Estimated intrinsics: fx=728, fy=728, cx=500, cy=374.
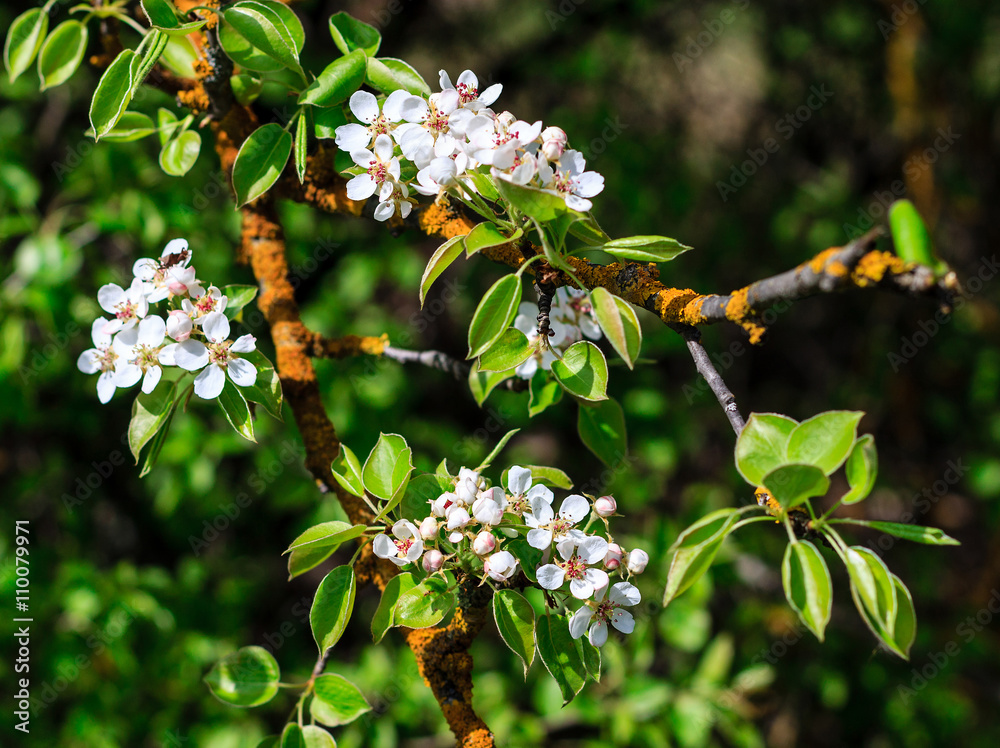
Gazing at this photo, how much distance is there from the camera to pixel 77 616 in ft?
7.31

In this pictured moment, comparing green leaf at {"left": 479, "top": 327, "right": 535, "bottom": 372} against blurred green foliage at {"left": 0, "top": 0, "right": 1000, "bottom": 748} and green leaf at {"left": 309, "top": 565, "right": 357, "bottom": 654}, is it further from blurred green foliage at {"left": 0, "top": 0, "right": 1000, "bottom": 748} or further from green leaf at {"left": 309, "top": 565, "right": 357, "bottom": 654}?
blurred green foliage at {"left": 0, "top": 0, "right": 1000, "bottom": 748}

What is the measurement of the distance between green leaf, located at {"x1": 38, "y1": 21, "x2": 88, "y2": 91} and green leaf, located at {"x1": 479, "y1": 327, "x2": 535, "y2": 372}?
1.03 meters

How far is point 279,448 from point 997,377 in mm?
3319

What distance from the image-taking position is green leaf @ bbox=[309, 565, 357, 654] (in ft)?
3.41

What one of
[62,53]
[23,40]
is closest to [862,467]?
[62,53]

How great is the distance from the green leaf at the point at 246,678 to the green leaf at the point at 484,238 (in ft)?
2.71

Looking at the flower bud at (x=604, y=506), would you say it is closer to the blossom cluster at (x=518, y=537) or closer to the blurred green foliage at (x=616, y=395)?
the blossom cluster at (x=518, y=537)

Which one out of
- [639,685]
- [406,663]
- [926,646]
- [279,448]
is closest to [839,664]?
[926,646]

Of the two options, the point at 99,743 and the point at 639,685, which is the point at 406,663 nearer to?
the point at 639,685

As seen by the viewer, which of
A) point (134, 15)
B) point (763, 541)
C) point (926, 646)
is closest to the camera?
point (134, 15)

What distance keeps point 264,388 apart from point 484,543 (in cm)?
41

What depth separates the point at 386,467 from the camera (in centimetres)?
105

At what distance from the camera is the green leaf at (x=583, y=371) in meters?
→ 1.01
